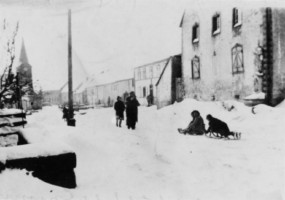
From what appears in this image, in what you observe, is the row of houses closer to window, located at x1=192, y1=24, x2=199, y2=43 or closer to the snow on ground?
window, located at x1=192, y1=24, x2=199, y2=43

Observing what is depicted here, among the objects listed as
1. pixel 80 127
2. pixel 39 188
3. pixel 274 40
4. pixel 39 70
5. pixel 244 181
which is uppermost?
pixel 274 40

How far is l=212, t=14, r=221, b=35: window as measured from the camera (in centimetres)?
346

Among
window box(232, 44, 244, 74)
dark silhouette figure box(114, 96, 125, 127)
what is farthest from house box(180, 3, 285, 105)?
dark silhouette figure box(114, 96, 125, 127)

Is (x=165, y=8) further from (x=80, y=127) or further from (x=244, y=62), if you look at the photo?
(x=80, y=127)

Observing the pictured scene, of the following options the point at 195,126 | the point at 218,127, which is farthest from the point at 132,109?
the point at 218,127

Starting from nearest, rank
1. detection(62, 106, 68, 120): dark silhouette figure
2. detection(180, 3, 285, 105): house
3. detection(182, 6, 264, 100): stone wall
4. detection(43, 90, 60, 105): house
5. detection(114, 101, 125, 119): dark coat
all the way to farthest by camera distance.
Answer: detection(180, 3, 285, 105): house
detection(182, 6, 264, 100): stone wall
detection(114, 101, 125, 119): dark coat
detection(62, 106, 68, 120): dark silhouette figure
detection(43, 90, 60, 105): house

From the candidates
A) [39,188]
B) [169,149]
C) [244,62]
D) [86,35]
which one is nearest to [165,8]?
[86,35]

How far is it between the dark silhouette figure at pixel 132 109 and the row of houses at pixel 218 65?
87mm

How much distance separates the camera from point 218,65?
152 inches

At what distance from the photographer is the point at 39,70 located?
3.58 meters

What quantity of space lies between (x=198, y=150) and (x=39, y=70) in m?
2.14

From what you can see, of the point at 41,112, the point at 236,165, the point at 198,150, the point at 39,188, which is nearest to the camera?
the point at 39,188

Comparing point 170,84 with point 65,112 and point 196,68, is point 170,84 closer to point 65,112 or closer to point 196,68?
point 196,68

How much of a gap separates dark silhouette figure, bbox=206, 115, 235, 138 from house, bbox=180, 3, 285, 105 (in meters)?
0.37
